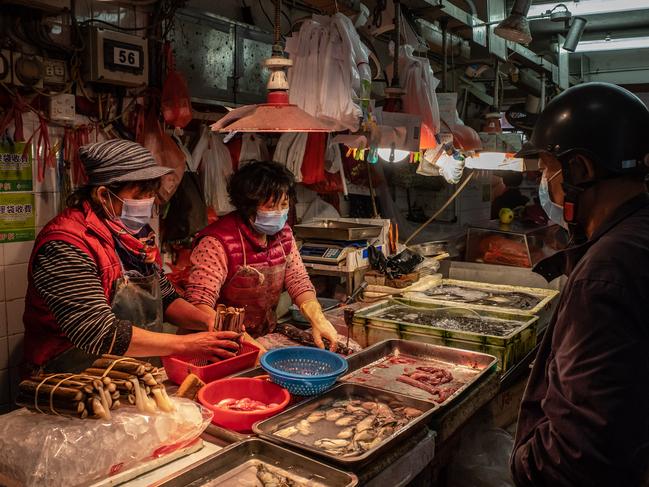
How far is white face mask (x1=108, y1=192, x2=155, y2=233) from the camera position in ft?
9.68

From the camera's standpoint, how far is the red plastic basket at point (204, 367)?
2.63 m

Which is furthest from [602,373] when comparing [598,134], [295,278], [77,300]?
[295,278]

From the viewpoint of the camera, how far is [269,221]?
144 inches

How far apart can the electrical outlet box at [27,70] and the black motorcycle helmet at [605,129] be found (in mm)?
3334

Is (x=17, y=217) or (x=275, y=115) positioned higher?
(x=275, y=115)

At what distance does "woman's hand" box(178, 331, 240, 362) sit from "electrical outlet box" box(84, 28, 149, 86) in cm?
243

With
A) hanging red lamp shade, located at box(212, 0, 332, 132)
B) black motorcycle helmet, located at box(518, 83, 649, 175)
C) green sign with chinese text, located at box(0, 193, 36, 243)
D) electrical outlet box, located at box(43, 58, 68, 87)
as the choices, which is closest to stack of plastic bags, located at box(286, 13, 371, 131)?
hanging red lamp shade, located at box(212, 0, 332, 132)

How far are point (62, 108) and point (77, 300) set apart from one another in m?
2.03

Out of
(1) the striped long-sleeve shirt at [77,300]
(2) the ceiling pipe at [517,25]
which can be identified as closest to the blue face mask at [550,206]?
(1) the striped long-sleeve shirt at [77,300]

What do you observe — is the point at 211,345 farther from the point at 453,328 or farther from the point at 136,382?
the point at 453,328

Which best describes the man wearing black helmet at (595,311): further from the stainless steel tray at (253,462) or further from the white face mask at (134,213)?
the white face mask at (134,213)

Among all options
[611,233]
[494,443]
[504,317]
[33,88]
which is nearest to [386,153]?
[504,317]

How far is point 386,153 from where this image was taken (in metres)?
4.48

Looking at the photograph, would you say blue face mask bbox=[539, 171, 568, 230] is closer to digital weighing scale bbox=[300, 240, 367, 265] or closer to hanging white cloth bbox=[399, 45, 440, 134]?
hanging white cloth bbox=[399, 45, 440, 134]
